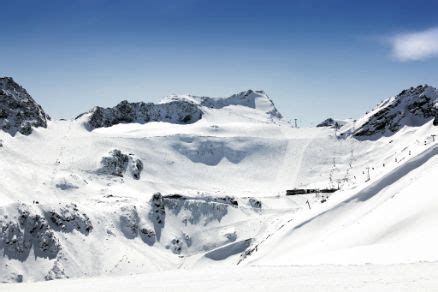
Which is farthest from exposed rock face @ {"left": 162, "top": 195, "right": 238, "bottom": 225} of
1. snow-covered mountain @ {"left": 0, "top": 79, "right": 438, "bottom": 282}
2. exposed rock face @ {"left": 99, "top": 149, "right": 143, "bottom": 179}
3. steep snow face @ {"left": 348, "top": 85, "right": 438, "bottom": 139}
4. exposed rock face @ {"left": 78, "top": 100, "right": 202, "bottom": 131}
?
steep snow face @ {"left": 348, "top": 85, "right": 438, "bottom": 139}

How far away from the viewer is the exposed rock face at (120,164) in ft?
356

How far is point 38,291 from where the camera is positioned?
27969 millimetres

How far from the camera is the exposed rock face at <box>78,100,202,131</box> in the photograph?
164 meters

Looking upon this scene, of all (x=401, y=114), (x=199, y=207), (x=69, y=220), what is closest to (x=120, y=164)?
(x=199, y=207)

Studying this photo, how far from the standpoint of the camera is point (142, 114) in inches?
7057

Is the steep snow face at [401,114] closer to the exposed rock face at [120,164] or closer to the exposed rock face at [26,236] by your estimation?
the exposed rock face at [120,164]

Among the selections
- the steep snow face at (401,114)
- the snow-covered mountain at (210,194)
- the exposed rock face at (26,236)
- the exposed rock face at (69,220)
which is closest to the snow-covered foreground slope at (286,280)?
the snow-covered mountain at (210,194)

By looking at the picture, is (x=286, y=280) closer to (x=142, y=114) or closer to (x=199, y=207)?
(x=199, y=207)

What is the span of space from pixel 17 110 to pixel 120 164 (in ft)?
118

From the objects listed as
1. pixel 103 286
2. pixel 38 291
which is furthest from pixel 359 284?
pixel 38 291

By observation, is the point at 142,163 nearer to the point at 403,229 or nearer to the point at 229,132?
the point at 229,132

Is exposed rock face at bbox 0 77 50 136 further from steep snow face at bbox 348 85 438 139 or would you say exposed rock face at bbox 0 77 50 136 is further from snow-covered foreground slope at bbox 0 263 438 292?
snow-covered foreground slope at bbox 0 263 438 292

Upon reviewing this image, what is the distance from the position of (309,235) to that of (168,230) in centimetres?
4757

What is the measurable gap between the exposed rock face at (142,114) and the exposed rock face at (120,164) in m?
43.0
